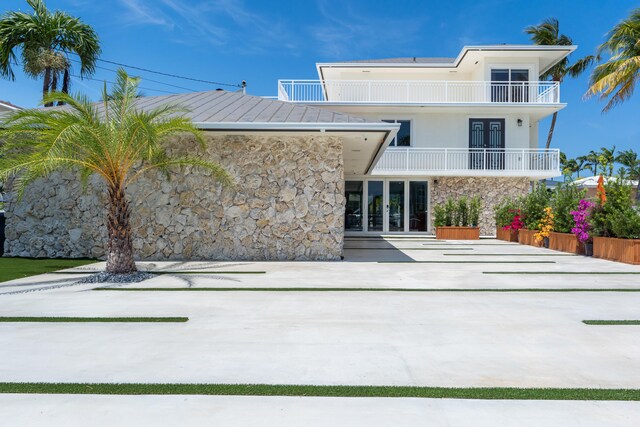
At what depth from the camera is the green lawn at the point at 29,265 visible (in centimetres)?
895

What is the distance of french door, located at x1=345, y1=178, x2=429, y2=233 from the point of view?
888 inches

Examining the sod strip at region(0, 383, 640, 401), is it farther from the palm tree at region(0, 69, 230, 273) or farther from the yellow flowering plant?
the yellow flowering plant

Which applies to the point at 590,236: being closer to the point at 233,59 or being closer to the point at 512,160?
the point at 512,160

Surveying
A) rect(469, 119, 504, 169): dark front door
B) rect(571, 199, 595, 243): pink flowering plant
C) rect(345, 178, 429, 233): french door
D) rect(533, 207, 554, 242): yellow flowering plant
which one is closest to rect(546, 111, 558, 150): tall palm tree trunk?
rect(469, 119, 504, 169): dark front door

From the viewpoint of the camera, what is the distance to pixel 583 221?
43.5 ft

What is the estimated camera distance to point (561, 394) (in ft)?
10.4

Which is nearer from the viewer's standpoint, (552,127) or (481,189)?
(481,189)

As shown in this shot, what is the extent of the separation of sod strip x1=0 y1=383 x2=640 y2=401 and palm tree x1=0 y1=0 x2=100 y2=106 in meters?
24.3

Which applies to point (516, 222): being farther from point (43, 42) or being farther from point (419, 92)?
point (43, 42)

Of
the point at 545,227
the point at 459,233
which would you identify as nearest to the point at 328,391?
the point at 545,227

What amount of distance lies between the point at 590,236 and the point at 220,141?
34.4ft

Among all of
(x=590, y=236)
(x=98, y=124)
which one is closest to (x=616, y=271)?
(x=590, y=236)

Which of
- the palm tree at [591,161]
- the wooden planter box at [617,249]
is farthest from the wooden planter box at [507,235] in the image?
the palm tree at [591,161]

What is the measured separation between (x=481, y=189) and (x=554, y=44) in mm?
15841
